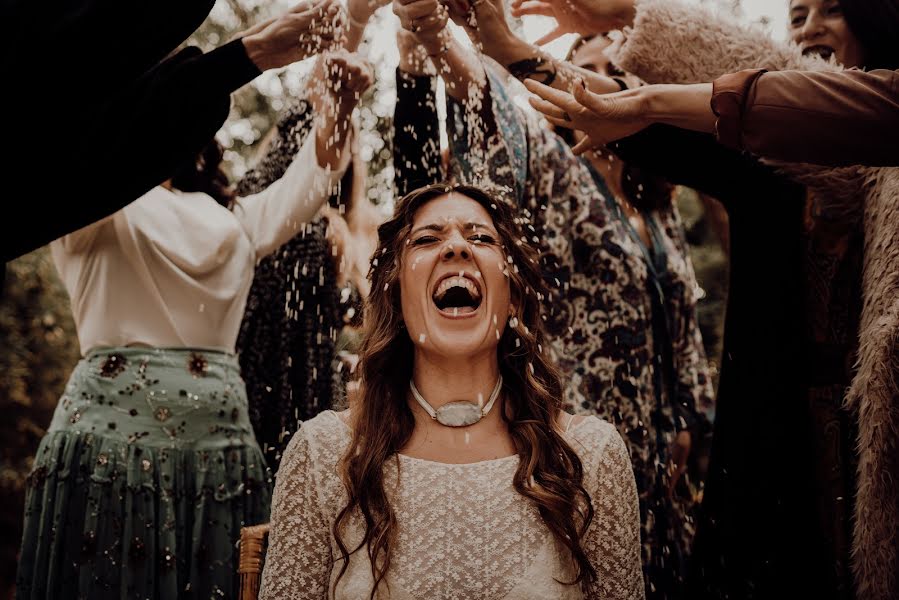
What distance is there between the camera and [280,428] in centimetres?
293

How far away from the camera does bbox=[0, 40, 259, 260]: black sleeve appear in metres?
1.64

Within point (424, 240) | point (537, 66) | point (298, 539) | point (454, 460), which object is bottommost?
point (298, 539)

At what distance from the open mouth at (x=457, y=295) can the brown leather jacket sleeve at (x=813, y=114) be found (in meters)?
0.63

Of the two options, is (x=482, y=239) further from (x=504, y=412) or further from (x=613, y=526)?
(x=613, y=526)

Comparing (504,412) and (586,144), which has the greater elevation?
(586,144)

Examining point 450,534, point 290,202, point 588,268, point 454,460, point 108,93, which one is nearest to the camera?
point 108,93

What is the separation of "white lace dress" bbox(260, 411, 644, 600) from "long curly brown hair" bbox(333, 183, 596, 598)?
3cm

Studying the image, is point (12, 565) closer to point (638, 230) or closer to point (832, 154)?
point (638, 230)

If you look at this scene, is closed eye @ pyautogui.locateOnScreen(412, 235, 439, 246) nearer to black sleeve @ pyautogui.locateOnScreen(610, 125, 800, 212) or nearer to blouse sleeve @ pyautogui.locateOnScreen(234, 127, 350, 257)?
black sleeve @ pyautogui.locateOnScreen(610, 125, 800, 212)

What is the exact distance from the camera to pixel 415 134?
90.0 inches

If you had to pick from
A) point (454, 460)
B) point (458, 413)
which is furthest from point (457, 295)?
point (454, 460)

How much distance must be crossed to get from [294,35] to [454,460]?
1103mm

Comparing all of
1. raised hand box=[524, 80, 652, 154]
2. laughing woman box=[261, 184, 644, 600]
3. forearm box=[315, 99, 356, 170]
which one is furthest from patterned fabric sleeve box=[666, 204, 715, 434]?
forearm box=[315, 99, 356, 170]

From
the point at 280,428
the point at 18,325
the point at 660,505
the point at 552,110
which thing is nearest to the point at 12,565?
the point at 18,325
